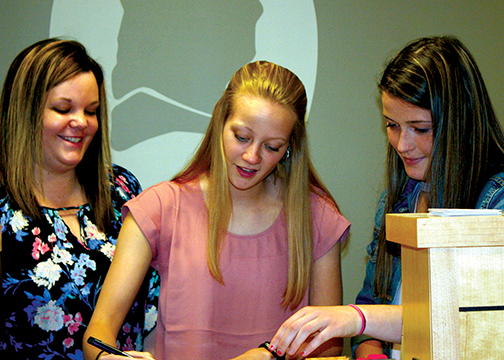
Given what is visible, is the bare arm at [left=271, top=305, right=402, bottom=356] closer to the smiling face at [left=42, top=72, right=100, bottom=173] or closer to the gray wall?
the smiling face at [left=42, top=72, right=100, bottom=173]

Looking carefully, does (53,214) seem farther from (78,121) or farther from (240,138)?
(240,138)

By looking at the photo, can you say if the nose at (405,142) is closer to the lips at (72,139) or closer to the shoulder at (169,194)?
the shoulder at (169,194)

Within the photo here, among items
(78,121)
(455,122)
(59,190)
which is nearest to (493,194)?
(455,122)

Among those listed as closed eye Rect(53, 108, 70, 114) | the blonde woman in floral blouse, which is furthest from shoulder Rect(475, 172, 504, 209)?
closed eye Rect(53, 108, 70, 114)

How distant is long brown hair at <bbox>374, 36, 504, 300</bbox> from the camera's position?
4.24ft

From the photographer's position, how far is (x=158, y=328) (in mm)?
1550

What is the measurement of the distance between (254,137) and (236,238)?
1.16 feet

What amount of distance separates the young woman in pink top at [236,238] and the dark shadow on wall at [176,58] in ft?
2.44

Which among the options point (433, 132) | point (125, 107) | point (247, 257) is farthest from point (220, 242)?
point (125, 107)

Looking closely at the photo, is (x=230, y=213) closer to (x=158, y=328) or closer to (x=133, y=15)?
(x=158, y=328)

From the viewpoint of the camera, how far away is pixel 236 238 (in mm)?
1621

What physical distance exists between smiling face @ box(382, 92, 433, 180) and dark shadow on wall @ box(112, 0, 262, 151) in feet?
3.64

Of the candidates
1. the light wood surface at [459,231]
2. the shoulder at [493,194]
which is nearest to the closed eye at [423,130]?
the shoulder at [493,194]

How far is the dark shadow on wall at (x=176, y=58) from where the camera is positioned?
2.31 metres
